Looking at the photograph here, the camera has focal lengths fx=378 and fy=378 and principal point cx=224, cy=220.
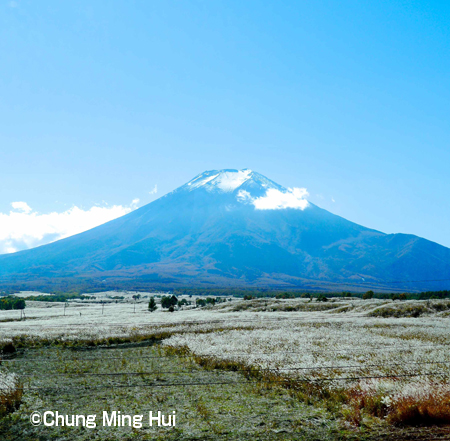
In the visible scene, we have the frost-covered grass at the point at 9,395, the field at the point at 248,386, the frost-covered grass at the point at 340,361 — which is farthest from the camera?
the frost-covered grass at the point at 9,395

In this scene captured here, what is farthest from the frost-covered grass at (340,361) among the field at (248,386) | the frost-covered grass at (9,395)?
the frost-covered grass at (9,395)

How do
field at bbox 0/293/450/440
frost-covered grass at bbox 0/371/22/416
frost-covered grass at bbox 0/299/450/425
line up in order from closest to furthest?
field at bbox 0/293/450/440 → frost-covered grass at bbox 0/299/450/425 → frost-covered grass at bbox 0/371/22/416

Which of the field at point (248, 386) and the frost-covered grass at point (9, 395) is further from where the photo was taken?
the frost-covered grass at point (9, 395)

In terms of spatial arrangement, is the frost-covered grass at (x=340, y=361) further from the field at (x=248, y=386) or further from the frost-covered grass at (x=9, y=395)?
the frost-covered grass at (x=9, y=395)

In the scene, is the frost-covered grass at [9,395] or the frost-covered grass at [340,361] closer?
the frost-covered grass at [340,361]

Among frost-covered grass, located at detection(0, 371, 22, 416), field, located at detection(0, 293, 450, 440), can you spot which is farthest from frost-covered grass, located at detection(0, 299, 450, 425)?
frost-covered grass, located at detection(0, 371, 22, 416)

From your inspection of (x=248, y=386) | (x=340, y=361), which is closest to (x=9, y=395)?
(x=248, y=386)

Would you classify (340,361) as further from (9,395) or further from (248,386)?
(9,395)

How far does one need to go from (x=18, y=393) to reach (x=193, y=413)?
827cm

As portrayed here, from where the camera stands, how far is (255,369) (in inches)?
854

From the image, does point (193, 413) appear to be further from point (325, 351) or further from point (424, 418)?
point (325, 351)

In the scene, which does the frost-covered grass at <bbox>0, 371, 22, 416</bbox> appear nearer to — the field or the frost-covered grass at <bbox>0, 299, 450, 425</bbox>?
the field

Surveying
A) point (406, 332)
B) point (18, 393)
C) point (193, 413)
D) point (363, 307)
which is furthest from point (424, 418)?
point (363, 307)

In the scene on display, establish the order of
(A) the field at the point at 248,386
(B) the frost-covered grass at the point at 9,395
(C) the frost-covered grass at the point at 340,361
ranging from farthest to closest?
(B) the frost-covered grass at the point at 9,395, (C) the frost-covered grass at the point at 340,361, (A) the field at the point at 248,386
